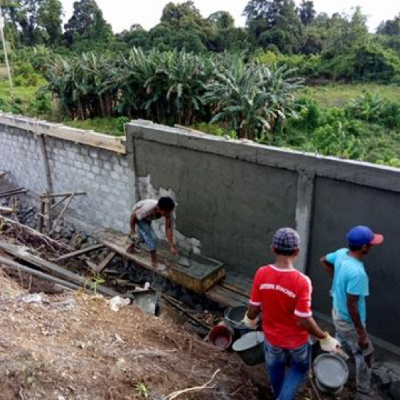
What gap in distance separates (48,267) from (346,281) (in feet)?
17.1

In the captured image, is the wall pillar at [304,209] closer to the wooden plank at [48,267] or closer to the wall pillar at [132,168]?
the wooden plank at [48,267]

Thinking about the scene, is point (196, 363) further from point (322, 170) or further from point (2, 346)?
point (322, 170)

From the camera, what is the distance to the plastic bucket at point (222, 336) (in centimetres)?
525

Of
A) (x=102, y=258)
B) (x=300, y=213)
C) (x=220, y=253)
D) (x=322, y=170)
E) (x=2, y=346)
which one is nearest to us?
(x=2, y=346)

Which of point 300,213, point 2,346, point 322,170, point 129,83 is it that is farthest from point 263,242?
point 129,83

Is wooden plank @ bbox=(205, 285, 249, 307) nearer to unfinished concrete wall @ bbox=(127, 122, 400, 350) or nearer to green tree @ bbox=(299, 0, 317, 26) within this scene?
unfinished concrete wall @ bbox=(127, 122, 400, 350)

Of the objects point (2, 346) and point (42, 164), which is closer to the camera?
point (2, 346)

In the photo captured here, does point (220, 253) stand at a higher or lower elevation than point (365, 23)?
lower

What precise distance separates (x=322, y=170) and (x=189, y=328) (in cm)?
294

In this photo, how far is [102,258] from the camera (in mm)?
8578

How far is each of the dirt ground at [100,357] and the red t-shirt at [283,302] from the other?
37.0 inches

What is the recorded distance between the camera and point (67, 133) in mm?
9016

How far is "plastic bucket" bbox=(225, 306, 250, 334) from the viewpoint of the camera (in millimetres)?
5219

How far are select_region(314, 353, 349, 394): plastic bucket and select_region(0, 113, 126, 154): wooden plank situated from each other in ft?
16.9
